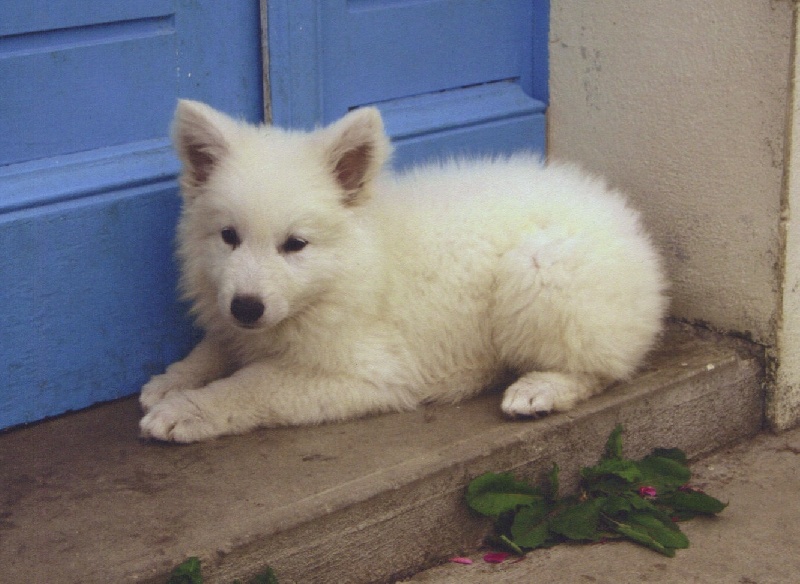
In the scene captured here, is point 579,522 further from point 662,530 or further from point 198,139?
point 198,139

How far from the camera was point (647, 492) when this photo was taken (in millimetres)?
3561

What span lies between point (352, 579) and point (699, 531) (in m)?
1.13

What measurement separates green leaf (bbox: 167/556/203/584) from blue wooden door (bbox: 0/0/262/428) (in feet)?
3.78

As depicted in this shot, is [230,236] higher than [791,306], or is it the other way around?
[230,236]

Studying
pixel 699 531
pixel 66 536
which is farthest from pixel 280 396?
pixel 699 531

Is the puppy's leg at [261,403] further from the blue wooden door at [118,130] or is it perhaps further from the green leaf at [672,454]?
the green leaf at [672,454]

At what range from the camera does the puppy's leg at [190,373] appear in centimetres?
366

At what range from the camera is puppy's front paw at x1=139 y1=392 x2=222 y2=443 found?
11.0ft

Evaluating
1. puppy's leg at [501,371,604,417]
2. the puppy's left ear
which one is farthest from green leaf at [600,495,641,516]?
the puppy's left ear

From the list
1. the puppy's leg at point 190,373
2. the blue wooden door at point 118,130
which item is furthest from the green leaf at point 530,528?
the blue wooden door at point 118,130

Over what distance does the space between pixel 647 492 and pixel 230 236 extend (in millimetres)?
1546

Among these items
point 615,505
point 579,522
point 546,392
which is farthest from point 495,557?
point 546,392

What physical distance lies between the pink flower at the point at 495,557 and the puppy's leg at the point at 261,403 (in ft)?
A: 1.94

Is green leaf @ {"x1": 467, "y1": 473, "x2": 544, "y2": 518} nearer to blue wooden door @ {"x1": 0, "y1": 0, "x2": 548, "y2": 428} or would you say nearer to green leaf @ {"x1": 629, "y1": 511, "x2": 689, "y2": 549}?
green leaf @ {"x1": 629, "y1": 511, "x2": 689, "y2": 549}
